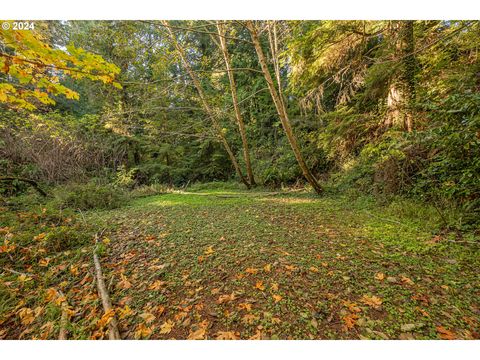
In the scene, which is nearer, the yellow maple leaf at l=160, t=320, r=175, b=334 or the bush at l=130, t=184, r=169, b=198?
the yellow maple leaf at l=160, t=320, r=175, b=334

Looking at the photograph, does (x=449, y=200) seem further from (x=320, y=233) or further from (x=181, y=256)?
(x=181, y=256)

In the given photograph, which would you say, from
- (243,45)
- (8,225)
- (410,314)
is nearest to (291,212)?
(410,314)

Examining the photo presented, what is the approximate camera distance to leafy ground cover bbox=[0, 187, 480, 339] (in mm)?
1751

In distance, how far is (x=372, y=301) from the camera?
1927 mm

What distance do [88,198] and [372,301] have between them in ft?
23.4

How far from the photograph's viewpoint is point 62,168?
28.4 ft

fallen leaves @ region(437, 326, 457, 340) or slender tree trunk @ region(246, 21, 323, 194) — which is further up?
→ slender tree trunk @ region(246, 21, 323, 194)

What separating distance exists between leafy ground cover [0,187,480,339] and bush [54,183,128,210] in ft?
5.46

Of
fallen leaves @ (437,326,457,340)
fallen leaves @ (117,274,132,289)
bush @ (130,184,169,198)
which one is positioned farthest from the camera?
bush @ (130,184,169,198)

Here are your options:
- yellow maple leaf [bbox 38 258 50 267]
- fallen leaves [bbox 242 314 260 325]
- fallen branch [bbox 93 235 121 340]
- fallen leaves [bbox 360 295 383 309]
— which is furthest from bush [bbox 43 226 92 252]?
fallen leaves [bbox 360 295 383 309]

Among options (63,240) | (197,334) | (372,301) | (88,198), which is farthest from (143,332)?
(88,198)

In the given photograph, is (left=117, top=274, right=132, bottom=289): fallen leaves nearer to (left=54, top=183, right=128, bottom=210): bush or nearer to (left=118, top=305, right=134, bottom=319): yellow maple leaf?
(left=118, top=305, right=134, bottom=319): yellow maple leaf

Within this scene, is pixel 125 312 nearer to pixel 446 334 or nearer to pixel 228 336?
pixel 228 336

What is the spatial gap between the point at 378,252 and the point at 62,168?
1108 centimetres
